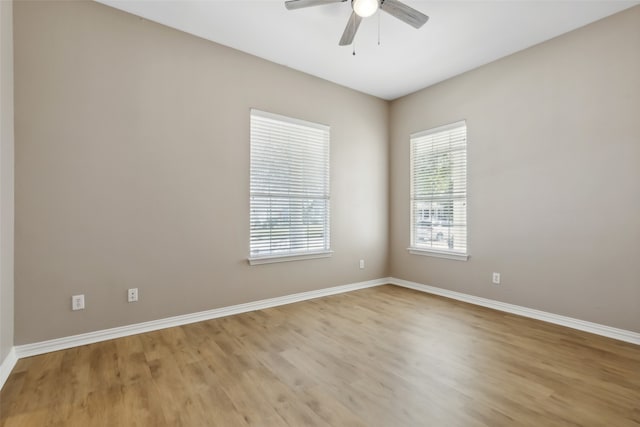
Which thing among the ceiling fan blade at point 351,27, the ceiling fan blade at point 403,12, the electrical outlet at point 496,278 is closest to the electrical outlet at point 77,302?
the ceiling fan blade at point 351,27

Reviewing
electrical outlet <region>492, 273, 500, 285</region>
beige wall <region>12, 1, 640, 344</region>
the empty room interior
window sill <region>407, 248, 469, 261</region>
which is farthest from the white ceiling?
electrical outlet <region>492, 273, 500, 285</region>

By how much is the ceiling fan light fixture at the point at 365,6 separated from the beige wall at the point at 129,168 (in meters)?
1.61

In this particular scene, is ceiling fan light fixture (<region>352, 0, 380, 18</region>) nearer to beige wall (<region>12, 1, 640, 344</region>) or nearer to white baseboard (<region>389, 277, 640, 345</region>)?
beige wall (<region>12, 1, 640, 344</region>)

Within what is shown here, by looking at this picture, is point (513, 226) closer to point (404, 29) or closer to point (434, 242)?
point (434, 242)

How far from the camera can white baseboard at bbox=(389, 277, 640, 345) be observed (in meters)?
2.71

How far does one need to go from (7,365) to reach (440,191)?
15.3ft

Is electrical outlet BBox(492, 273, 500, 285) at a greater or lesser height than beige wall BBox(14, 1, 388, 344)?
lesser

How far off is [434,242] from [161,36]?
162 inches

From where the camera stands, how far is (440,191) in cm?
423

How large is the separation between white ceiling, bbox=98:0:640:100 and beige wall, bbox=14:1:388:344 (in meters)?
0.27

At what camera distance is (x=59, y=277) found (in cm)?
250

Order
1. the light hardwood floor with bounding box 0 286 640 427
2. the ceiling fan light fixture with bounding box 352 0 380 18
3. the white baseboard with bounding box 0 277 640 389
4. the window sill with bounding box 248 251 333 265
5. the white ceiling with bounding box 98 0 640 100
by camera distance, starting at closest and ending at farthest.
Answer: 1. the light hardwood floor with bounding box 0 286 640 427
2. the ceiling fan light fixture with bounding box 352 0 380 18
3. the white baseboard with bounding box 0 277 640 389
4. the white ceiling with bounding box 98 0 640 100
5. the window sill with bounding box 248 251 333 265

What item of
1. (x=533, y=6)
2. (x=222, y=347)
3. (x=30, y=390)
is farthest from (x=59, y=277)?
(x=533, y=6)

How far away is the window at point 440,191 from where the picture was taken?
400 centimetres
